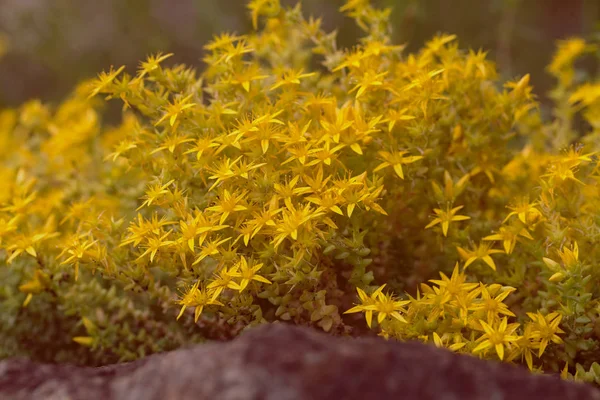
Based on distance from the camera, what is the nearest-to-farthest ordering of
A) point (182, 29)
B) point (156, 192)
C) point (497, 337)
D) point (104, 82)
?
point (497, 337), point (156, 192), point (104, 82), point (182, 29)

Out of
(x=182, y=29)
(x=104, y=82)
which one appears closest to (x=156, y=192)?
(x=104, y=82)

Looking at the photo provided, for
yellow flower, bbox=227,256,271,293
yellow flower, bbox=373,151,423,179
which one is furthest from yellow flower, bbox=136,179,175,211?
yellow flower, bbox=373,151,423,179

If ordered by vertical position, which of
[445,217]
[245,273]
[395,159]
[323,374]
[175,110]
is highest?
[175,110]

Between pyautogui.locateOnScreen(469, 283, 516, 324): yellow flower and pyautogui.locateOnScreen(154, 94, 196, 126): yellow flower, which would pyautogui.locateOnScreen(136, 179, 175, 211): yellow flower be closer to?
pyautogui.locateOnScreen(154, 94, 196, 126): yellow flower

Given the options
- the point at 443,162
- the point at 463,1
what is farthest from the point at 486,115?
the point at 463,1

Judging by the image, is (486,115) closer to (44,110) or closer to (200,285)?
(200,285)

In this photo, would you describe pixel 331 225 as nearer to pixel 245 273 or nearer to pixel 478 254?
pixel 245 273
